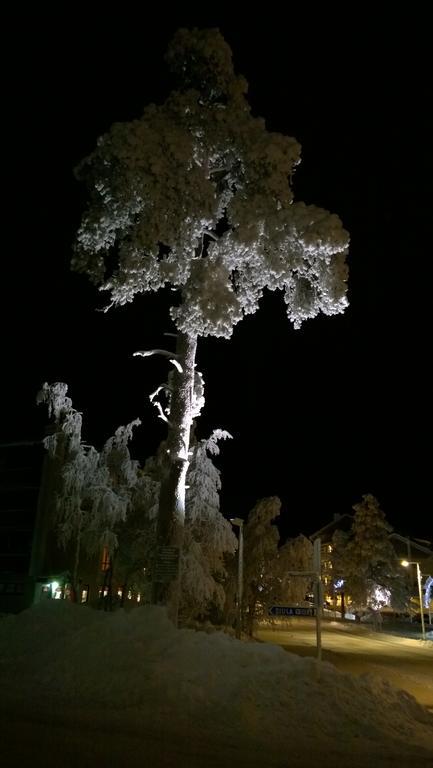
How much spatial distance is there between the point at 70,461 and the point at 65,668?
58.6ft

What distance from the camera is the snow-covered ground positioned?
23.7 feet

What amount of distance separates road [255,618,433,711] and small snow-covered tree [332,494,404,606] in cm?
331

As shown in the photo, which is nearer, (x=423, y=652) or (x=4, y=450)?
Result: (x=423, y=652)

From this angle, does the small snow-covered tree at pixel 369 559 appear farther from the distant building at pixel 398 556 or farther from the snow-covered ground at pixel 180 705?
the snow-covered ground at pixel 180 705

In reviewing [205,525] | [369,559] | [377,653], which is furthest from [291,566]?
[369,559]

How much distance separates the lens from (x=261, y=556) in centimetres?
2817

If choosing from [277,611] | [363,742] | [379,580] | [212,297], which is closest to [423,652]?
[379,580]

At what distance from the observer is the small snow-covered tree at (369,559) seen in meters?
51.5

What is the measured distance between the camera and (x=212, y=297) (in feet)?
49.7

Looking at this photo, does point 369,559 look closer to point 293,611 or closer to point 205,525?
point 205,525

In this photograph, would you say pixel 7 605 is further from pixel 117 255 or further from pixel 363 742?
pixel 363 742

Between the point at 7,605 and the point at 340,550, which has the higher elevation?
the point at 340,550

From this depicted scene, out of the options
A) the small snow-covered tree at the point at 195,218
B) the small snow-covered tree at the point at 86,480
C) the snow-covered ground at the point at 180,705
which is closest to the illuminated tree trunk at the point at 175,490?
the small snow-covered tree at the point at 195,218

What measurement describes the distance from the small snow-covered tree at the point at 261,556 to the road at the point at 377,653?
5.47ft
